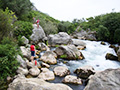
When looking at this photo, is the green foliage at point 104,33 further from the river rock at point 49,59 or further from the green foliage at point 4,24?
the green foliage at point 4,24

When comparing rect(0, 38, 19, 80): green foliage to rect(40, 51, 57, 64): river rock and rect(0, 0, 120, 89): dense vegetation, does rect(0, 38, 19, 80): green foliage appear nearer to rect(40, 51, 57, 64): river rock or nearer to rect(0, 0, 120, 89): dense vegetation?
rect(0, 0, 120, 89): dense vegetation

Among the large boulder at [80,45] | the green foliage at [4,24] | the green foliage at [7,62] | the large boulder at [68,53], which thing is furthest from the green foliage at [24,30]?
the large boulder at [80,45]

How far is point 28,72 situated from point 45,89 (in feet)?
16.9

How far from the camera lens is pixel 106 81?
12.5ft

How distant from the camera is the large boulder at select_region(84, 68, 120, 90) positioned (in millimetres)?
3614

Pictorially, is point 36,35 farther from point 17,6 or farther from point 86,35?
point 86,35

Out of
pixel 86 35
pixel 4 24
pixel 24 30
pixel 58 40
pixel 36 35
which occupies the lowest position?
pixel 86 35

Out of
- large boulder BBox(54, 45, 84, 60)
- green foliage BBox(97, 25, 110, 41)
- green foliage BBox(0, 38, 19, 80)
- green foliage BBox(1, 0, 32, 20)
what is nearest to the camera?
green foliage BBox(0, 38, 19, 80)

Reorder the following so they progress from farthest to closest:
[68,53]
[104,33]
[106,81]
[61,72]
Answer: [104,33] → [68,53] → [61,72] → [106,81]

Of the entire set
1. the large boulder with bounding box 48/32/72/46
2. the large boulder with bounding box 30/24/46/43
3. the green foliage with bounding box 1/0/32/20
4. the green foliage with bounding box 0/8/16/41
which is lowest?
the large boulder with bounding box 48/32/72/46

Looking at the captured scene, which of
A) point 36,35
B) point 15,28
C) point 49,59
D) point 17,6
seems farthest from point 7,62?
point 17,6

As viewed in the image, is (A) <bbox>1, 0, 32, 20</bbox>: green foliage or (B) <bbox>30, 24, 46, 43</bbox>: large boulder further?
(B) <bbox>30, 24, 46, 43</bbox>: large boulder

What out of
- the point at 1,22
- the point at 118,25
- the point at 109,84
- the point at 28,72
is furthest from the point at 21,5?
the point at 118,25

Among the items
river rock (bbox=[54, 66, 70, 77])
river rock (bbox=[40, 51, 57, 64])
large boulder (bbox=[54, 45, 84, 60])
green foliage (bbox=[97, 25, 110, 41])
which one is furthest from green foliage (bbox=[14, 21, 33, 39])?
green foliage (bbox=[97, 25, 110, 41])
